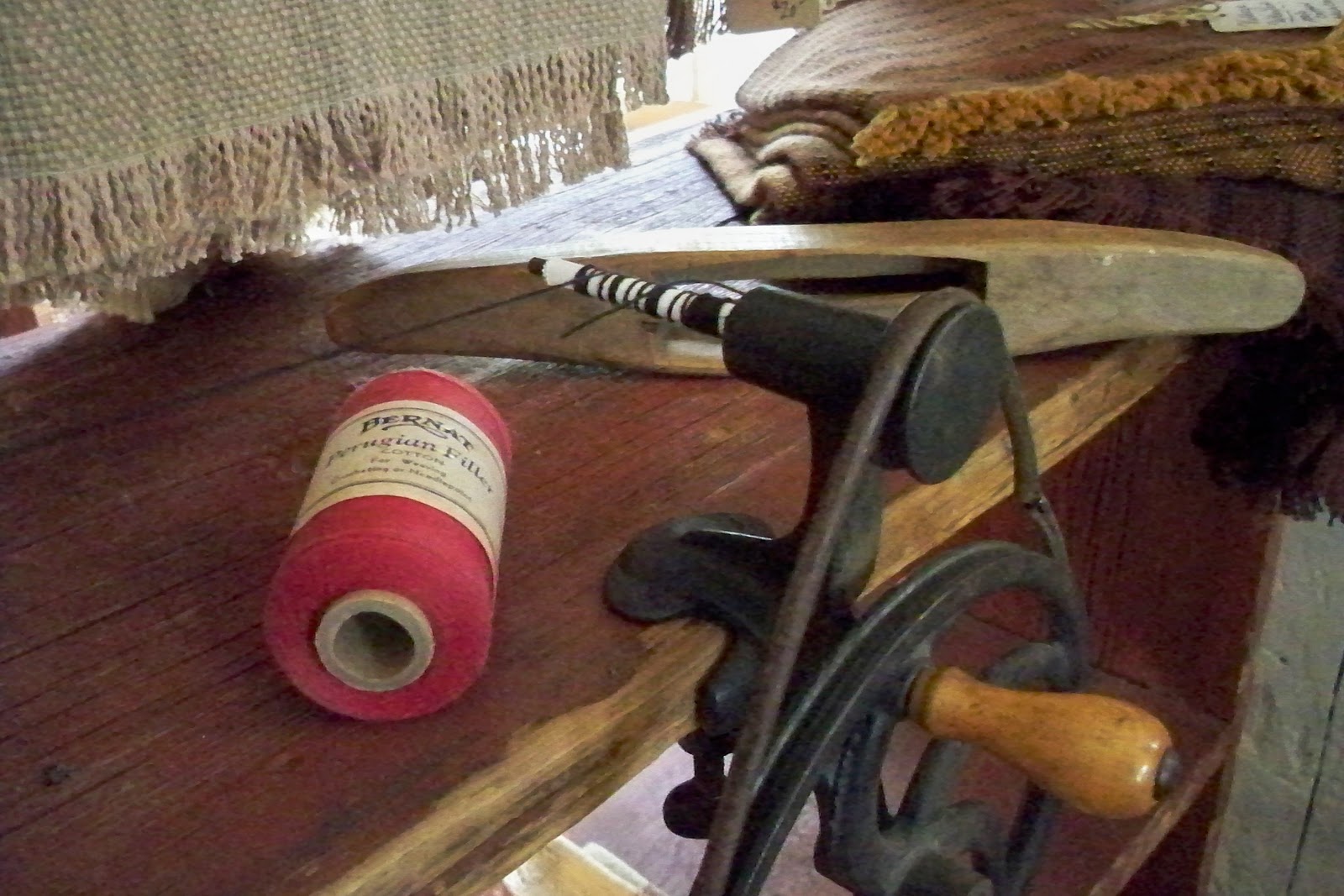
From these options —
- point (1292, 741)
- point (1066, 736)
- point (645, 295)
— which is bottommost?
point (1292, 741)

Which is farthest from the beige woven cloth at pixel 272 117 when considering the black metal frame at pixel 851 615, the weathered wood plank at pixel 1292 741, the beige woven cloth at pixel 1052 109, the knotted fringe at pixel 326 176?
the weathered wood plank at pixel 1292 741

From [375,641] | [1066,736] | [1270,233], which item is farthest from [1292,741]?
[375,641]

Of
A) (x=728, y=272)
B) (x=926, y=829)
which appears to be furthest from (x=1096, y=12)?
(x=926, y=829)

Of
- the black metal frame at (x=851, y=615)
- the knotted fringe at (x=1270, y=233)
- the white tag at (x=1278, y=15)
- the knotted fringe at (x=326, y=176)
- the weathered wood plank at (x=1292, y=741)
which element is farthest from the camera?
the weathered wood plank at (x=1292, y=741)

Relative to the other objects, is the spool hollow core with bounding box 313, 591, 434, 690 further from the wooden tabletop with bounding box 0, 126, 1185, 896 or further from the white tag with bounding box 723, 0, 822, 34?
the white tag with bounding box 723, 0, 822, 34

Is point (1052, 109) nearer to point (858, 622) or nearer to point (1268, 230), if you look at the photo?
point (1268, 230)

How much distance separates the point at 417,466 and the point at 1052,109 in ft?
1.35

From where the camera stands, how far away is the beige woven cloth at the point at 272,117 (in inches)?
15.5

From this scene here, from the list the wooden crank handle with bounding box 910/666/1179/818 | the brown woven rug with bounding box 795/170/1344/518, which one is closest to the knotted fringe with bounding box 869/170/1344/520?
the brown woven rug with bounding box 795/170/1344/518

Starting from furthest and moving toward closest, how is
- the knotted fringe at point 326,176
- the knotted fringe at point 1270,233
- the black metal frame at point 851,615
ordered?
the knotted fringe at point 1270,233
the knotted fringe at point 326,176
the black metal frame at point 851,615

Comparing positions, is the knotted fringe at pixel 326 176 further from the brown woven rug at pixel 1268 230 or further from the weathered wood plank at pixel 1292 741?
the weathered wood plank at pixel 1292 741

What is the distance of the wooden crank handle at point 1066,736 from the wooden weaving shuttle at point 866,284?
216 mm

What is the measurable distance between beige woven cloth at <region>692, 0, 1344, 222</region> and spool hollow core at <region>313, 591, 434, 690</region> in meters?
0.38

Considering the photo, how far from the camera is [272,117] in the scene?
0.45 meters
